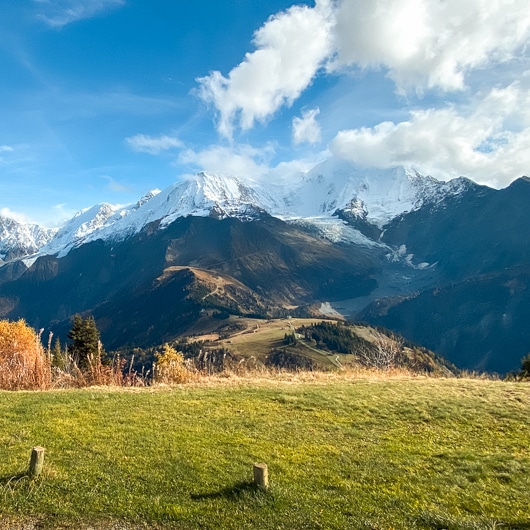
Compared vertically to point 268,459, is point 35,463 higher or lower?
higher

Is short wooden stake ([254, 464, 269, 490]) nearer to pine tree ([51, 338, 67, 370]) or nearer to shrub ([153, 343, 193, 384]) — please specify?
shrub ([153, 343, 193, 384])

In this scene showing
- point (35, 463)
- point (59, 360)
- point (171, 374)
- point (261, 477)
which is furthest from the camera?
point (59, 360)

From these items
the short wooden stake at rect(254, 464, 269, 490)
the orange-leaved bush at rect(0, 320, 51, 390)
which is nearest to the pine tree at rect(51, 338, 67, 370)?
the orange-leaved bush at rect(0, 320, 51, 390)

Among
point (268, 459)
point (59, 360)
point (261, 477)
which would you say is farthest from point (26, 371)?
point (59, 360)

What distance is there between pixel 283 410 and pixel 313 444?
9.54ft

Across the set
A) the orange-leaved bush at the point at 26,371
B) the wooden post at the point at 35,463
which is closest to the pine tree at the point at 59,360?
the orange-leaved bush at the point at 26,371

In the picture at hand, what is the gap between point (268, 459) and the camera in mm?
10195

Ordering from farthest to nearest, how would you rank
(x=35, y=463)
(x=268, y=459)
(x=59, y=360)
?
(x=59, y=360) → (x=268, y=459) → (x=35, y=463)

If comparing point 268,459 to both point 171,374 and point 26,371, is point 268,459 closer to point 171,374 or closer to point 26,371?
point 171,374

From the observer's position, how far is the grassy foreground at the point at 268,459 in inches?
314

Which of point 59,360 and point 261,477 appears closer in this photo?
point 261,477

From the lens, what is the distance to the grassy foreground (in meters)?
7.96

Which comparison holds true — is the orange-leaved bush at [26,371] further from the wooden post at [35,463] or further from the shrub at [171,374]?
the wooden post at [35,463]

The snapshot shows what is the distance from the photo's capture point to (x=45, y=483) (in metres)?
8.74
